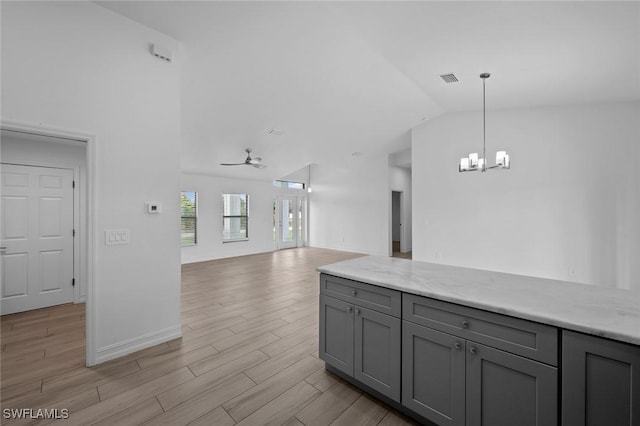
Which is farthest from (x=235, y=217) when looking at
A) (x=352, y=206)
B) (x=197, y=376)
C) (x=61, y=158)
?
(x=197, y=376)

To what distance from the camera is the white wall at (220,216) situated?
7.64m

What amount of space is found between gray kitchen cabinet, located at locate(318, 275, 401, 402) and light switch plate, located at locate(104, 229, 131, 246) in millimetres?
1871

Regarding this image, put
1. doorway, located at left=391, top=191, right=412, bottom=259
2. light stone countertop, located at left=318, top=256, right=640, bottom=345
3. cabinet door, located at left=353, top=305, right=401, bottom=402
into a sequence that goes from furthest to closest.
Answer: doorway, located at left=391, top=191, right=412, bottom=259 < cabinet door, located at left=353, top=305, right=401, bottom=402 < light stone countertop, located at left=318, top=256, right=640, bottom=345

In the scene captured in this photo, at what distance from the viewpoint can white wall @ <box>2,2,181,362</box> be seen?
215 cm

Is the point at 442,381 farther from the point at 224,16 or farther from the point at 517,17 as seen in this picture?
the point at 224,16

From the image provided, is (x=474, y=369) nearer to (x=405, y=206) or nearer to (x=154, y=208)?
(x=154, y=208)

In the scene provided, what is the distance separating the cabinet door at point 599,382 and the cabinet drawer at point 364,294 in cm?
81

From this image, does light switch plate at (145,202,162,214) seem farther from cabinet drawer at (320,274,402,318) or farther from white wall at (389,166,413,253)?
white wall at (389,166,413,253)

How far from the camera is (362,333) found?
1972 millimetres

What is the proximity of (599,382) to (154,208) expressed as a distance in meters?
3.31

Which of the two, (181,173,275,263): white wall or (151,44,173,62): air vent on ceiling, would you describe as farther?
(181,173,275,263): white wall

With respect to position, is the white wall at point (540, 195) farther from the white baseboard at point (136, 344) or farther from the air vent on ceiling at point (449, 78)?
the white baseboard at point (136, 344)

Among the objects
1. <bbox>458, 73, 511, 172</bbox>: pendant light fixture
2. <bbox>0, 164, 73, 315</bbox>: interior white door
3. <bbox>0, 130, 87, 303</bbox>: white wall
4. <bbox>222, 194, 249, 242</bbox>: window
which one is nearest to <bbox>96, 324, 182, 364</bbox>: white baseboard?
<bbox>0, 130, 87, 303</bbox>: white wall

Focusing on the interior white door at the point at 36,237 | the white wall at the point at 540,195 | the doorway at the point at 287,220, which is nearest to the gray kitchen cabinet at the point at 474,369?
the interior white door at the point at 36,237
